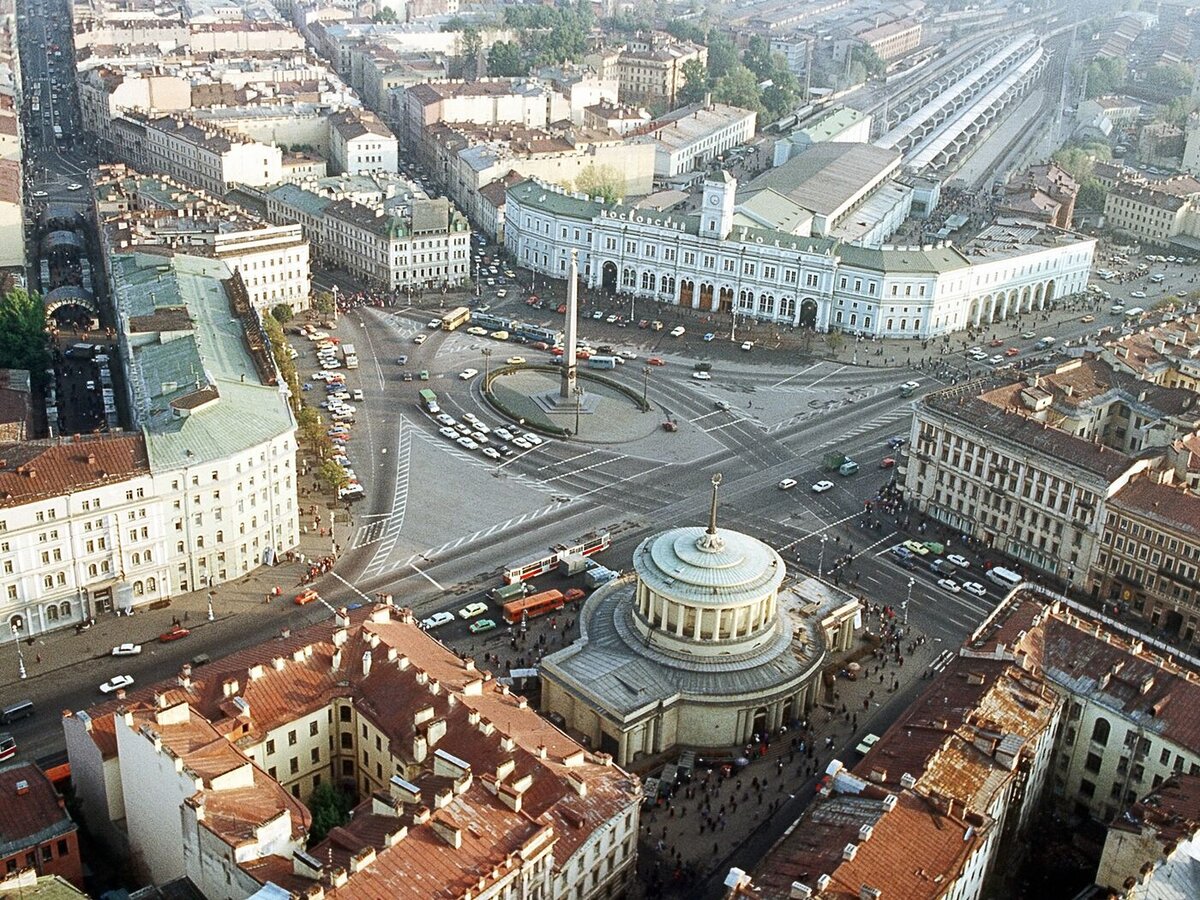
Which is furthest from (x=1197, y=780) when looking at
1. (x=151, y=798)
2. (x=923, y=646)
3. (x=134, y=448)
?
(x=134, y=448)

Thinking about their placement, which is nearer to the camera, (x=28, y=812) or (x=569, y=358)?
(x=28, y=812)

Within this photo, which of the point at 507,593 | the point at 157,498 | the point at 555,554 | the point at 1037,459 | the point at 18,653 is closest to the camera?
the point at 18,653

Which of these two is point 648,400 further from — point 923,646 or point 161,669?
point 161,669

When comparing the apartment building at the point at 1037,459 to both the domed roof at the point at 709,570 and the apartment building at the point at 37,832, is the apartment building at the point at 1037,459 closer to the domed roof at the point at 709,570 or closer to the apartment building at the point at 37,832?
the domed roof at the point at 709,570

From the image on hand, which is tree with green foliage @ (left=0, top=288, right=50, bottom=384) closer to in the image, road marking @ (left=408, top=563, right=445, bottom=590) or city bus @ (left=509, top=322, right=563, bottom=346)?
city bus @ (left=509, top=322, right=563, bottom=346)

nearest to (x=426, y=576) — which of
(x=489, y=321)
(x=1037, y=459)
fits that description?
(x=1037, y=459)

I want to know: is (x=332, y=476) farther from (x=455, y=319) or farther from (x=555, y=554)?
(x=455, y=319)

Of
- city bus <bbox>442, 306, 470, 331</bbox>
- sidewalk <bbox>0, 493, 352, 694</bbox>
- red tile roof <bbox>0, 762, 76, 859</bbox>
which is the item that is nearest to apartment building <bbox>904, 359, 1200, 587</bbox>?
sidewalk <bbox>0, 493, 352, 694</bbox>
